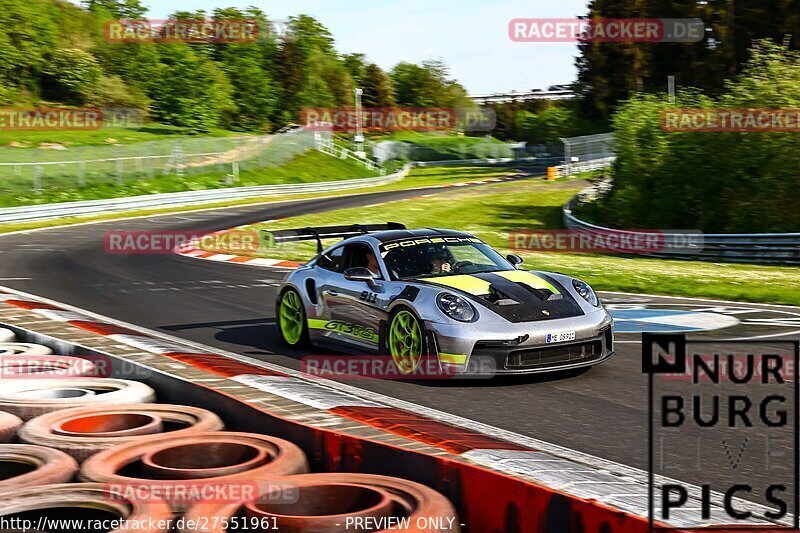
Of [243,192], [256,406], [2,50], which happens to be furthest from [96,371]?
[2,50]

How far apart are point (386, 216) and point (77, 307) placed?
75.0 feet

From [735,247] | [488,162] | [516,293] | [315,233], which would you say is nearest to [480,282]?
[516,293]

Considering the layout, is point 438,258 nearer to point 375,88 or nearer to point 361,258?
point 361,258

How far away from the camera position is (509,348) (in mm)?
8641

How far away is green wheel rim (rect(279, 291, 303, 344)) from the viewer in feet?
36.5

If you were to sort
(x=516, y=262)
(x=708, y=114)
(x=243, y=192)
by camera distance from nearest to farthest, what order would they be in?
1. (x=516, y=262)
2. (x=708, y=114)
3. (x=243, y=192)

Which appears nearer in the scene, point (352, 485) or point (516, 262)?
point (352, 485)

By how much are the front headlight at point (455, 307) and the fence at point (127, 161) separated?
35377mm

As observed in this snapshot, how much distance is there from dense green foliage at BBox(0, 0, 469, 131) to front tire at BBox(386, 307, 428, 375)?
68998 millimetres

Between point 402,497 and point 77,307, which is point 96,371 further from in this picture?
point 77,307

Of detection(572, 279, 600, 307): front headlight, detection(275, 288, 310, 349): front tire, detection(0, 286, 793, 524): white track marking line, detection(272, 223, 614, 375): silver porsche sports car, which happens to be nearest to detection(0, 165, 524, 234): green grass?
detection(275, 288, 310, 349): front tire

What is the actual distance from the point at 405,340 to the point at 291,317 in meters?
2.35

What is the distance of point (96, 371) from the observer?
7871 millimetres

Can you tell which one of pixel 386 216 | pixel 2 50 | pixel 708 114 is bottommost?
pixel 386 216
